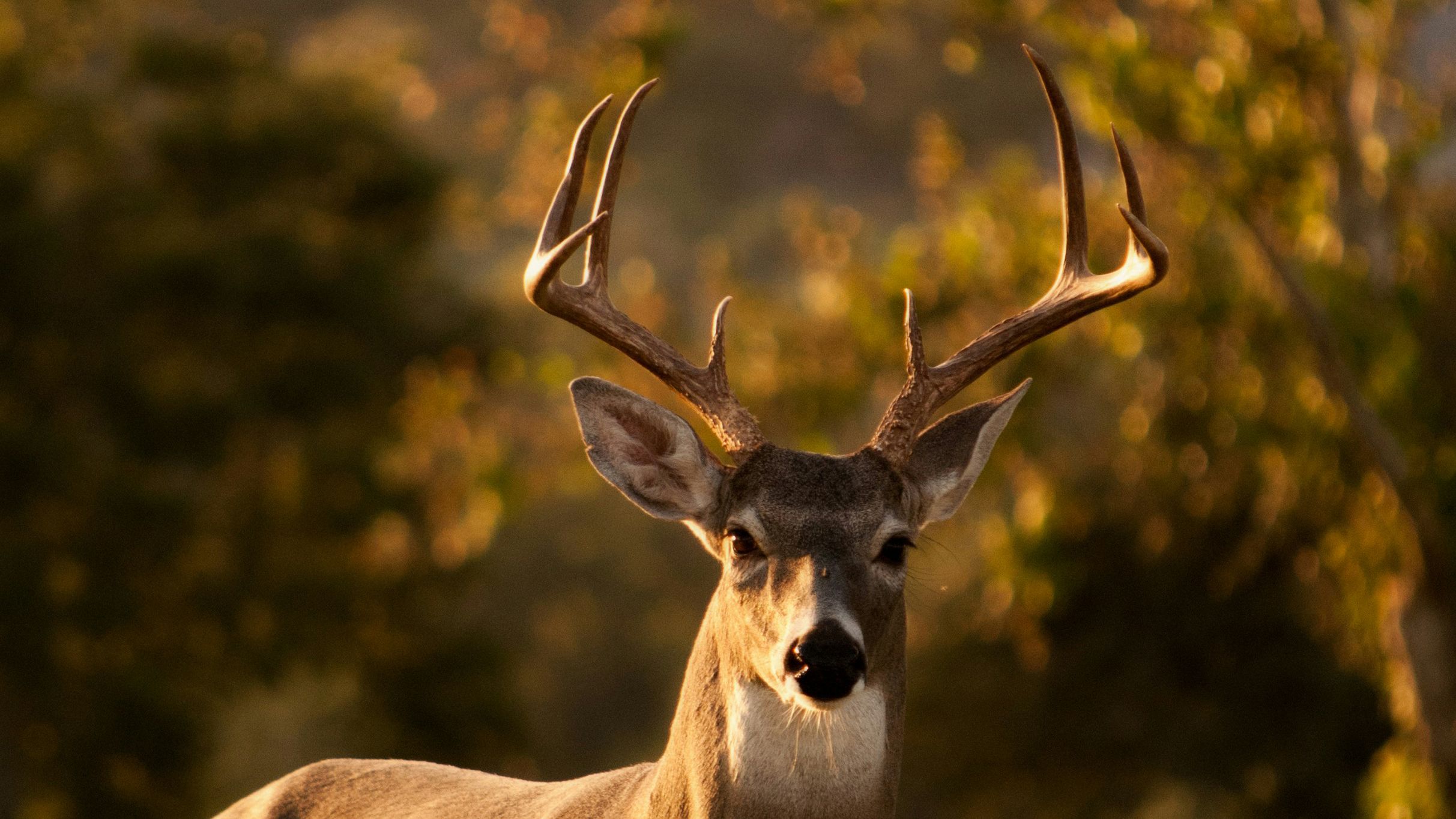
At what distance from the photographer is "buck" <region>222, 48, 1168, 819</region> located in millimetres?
6008

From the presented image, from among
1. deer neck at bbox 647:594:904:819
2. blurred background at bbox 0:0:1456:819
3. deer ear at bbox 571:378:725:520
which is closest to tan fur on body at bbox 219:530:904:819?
deer neck at bbox 647:594:904:819

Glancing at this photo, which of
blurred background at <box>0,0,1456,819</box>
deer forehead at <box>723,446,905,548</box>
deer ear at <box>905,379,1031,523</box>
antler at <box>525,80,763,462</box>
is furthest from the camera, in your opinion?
blurred background at <box>0,0,1456,819</box>

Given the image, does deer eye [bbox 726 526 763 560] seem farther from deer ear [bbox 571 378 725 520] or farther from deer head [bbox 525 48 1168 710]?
deer ear [bbox 571 378 725 520]

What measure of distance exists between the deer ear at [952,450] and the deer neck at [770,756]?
0.78m

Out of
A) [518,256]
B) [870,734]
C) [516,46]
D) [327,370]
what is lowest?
[518,256]

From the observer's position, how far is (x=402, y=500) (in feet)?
97.1

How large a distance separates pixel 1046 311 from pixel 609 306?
1.37 metres

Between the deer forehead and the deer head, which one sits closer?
the deer head

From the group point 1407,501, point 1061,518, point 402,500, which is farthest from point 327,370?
point 1407,501

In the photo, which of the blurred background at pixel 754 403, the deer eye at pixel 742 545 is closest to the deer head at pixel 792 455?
the deer eye at pixel 742 545

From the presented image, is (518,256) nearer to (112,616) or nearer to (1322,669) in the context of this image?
(112,616)

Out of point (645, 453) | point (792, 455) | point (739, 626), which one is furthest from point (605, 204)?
point (739, 626)

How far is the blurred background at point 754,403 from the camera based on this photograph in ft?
47.6

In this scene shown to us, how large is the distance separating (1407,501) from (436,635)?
17204 mm
